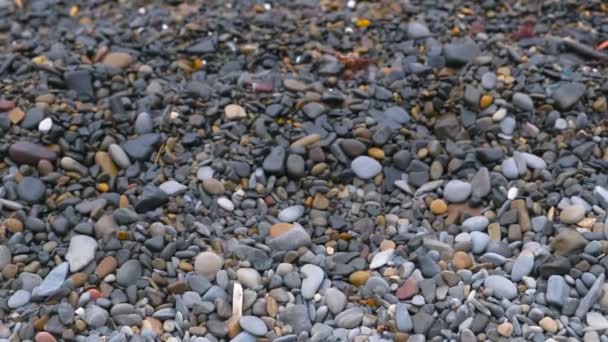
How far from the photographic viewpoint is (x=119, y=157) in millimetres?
3594

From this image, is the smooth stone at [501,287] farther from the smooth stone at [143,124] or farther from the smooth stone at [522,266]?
the smooth stone at [143,124]

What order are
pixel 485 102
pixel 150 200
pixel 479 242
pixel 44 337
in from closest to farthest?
pixel 44 337
pixel 479 242
pixel 150 200
pixel 485 102

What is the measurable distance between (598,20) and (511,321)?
204cm

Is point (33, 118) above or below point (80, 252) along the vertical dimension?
above

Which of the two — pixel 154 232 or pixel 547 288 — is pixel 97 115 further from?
pixel 547 288

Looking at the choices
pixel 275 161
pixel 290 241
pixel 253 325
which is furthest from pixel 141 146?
pixel 253 325

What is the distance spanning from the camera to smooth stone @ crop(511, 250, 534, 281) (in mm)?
3111

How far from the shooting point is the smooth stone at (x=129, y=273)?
313 centimetres

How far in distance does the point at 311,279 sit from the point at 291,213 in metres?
0.39

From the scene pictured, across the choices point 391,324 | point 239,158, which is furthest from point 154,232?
point 391,324

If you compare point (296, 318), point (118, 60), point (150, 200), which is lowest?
point (296, 318)

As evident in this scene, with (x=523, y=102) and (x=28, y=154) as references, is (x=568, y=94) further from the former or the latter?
(x=28, y=154)

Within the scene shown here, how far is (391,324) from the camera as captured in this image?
9.77 feet

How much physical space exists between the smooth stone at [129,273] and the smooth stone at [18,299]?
313 mm
